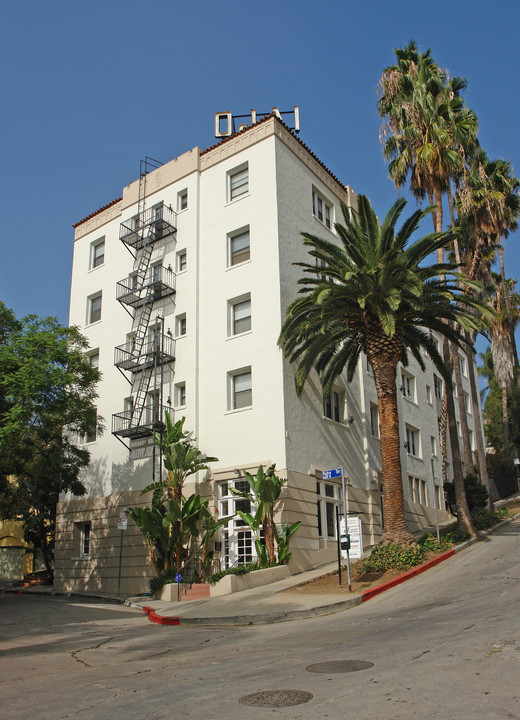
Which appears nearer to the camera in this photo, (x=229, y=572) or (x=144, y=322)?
(x=229, y=572)

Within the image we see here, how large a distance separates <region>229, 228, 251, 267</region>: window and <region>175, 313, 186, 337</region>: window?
3327 mm

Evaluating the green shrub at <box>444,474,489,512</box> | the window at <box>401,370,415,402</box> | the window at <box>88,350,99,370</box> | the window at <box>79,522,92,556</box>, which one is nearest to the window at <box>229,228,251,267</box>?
the window at <box>88,350,99,370</box>

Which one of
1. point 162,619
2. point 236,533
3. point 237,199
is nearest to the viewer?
point 162,619

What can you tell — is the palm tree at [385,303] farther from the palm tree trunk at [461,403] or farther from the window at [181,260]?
the window at [181,260]

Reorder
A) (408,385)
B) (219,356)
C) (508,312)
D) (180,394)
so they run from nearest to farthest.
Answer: (219,356), (180,394), (408,385), (508,312)

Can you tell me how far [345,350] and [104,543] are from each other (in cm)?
1362

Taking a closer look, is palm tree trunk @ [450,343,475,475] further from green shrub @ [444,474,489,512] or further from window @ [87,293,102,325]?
window @ [87,293,102,325]

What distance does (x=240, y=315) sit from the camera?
25.9 metres

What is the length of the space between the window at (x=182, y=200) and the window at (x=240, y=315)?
6.52 m

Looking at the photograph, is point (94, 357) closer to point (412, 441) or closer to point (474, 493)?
point (412, 441)

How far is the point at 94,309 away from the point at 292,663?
27.0 metres

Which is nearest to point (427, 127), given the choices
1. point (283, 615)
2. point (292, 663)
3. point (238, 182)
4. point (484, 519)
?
point (238, 182)

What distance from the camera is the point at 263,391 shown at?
77.3ft

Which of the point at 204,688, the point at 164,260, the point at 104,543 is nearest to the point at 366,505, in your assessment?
the point at 104,543
